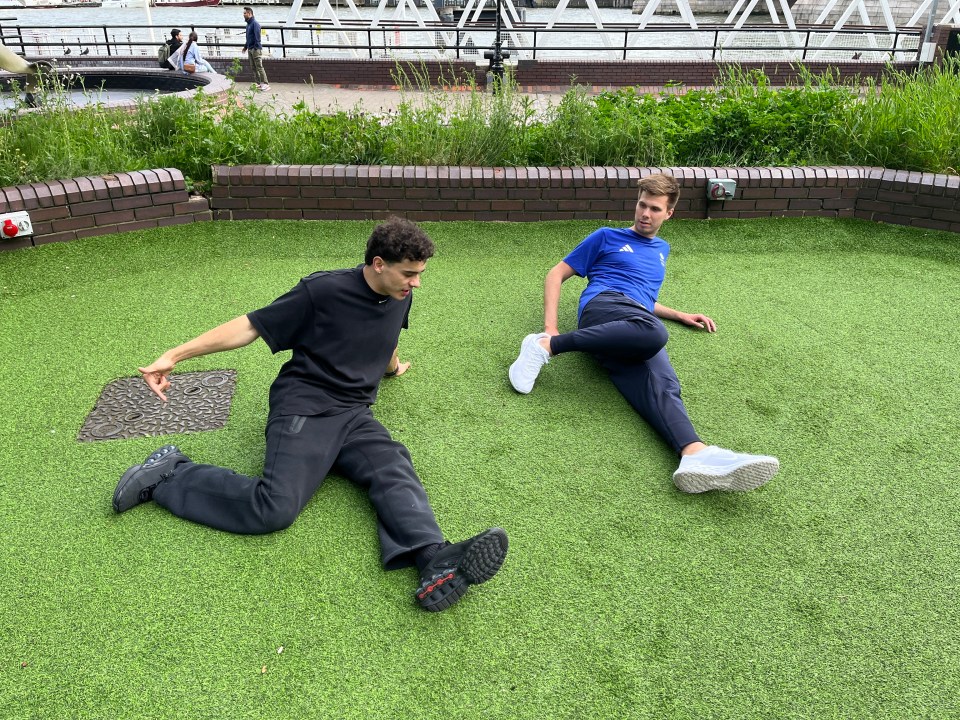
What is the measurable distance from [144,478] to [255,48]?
14935 mm

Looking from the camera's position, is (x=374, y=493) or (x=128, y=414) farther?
(x=128, y=414)

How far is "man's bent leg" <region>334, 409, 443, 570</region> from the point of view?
9.46ft

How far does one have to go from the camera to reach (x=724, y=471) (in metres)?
3.23

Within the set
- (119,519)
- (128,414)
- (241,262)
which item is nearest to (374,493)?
(119,519)

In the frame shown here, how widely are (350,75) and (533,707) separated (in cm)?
1661

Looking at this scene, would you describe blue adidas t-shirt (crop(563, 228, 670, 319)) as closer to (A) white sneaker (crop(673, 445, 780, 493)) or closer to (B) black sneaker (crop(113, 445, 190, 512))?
(A) white sneaker (crop(673, 445, 780, 493))

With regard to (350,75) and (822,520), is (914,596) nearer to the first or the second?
(822,520)

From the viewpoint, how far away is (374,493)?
3.12 meters

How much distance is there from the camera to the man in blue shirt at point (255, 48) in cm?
1524

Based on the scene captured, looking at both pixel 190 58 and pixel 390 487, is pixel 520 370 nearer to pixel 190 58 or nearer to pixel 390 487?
pixel 390 487

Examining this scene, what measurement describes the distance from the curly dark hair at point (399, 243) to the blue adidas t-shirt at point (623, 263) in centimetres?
166

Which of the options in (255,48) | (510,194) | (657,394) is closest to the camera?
(657,394)

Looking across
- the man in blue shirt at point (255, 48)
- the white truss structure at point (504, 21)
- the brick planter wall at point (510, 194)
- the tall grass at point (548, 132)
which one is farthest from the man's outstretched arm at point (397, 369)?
the white truss structure at point (504, 21)

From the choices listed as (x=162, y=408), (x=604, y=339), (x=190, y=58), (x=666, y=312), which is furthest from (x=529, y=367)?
(x=190, y=58)
